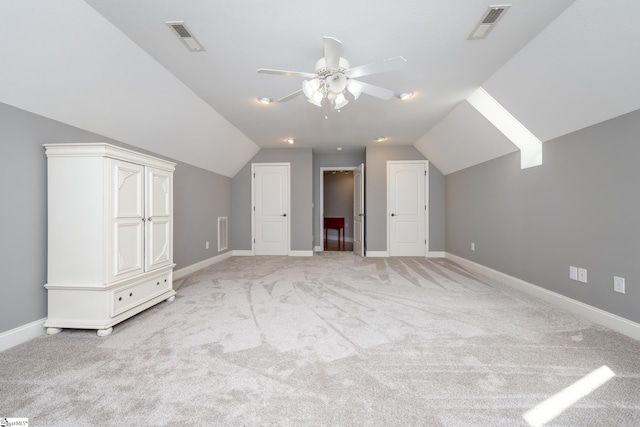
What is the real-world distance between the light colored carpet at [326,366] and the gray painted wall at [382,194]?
2.97 metres

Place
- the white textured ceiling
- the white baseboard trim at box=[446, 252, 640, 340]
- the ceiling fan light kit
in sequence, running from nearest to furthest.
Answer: the white textured ceiling < the white baseboard trim at box=[446, 252, 640, 340] < the ceiling fan light kit

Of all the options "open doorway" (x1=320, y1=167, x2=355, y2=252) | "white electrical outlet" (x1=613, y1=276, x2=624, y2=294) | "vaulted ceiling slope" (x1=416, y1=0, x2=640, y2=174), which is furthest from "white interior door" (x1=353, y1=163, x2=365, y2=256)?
"white electrical outlet" (x1=613, y1=276, x2=624, y2=294)

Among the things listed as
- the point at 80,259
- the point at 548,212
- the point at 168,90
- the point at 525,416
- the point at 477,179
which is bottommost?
the point at 525,416

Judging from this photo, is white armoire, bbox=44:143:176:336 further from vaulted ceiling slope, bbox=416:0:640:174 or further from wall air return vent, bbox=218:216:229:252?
vaulted ceiling slope, bbox=416:0:640:174

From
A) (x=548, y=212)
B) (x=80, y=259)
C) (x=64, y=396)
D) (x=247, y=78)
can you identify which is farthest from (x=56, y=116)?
(x=548, y=212)

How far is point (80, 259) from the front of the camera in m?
2.18

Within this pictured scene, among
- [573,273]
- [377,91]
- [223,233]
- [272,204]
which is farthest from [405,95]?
[223,233]

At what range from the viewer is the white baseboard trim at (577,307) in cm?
215

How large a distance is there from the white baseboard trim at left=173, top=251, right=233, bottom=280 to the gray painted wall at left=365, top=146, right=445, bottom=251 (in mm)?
3082

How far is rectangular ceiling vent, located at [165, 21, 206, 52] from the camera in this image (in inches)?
80.8

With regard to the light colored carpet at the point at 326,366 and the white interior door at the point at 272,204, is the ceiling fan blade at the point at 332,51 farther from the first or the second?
the white interior door at the point at 272,204

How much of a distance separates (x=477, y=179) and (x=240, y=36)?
13.7 feet

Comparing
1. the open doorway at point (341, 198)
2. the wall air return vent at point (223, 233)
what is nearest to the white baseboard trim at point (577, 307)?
the wall air return vent at point (223, 233)

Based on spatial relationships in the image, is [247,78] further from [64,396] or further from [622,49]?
[622,49]
